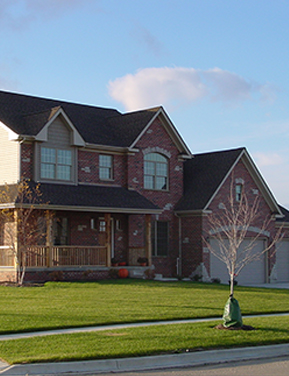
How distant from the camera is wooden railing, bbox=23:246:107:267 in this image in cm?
2703

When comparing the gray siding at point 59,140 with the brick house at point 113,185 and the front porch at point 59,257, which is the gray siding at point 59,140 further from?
the front porch at point 59,257

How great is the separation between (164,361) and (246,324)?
4.93 metres

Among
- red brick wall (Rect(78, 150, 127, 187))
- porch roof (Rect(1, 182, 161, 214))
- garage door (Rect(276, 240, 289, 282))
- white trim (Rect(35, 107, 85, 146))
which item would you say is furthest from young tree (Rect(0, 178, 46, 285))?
garage door (Rect(276, 240, 289, 282))

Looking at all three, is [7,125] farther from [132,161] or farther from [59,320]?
[59,320]

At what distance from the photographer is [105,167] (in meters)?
31.9

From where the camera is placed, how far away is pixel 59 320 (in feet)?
51.4

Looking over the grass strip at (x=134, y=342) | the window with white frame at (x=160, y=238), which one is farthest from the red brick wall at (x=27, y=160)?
the grass strip at (x=134, y=342)

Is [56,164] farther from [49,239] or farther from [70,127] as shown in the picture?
[49,239]

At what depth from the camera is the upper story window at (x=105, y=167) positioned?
104 feet

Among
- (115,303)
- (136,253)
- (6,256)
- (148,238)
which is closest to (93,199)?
(148,238)

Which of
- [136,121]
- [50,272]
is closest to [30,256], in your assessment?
[50,272]

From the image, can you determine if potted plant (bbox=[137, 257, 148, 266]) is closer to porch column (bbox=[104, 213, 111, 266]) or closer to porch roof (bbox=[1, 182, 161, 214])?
porch column (bbox=[104, 213, 111, 266])

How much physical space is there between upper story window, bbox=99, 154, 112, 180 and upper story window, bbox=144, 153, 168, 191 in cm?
222

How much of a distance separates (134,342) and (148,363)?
140 cm
